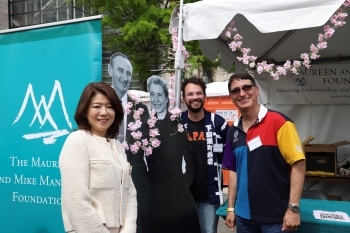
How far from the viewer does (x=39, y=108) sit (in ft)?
8.24

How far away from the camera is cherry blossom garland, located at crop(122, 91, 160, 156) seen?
2.69m

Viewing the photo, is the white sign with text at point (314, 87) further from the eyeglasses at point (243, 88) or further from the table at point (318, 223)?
the eyeglasses at point (243, 88)

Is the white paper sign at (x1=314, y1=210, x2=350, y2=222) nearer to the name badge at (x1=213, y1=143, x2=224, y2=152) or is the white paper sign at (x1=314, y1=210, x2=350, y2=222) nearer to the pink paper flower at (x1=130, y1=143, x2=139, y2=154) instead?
the name badge at (x1=213, y1=143, x2=224, y2=152)

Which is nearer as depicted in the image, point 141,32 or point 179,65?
point 179,65

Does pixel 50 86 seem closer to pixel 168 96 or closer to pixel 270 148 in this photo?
pixel 168 96

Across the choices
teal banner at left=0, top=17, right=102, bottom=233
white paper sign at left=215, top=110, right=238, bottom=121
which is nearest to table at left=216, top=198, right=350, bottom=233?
teal banner at left=0, top=17, right=102, bottom=233

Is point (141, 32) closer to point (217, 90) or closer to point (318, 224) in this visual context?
point (217, 90)

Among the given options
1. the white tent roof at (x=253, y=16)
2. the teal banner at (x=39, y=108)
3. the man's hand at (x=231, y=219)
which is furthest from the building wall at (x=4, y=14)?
the man's hand at (x=231, y=219)

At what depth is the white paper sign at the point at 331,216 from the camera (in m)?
2.30

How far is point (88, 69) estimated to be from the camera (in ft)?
7.67

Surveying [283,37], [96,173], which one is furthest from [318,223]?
[283,37]

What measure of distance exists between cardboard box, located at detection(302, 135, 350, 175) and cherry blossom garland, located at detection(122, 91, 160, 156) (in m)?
3.00

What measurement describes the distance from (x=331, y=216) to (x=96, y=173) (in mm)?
1667

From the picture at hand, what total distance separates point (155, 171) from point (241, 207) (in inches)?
32.9
